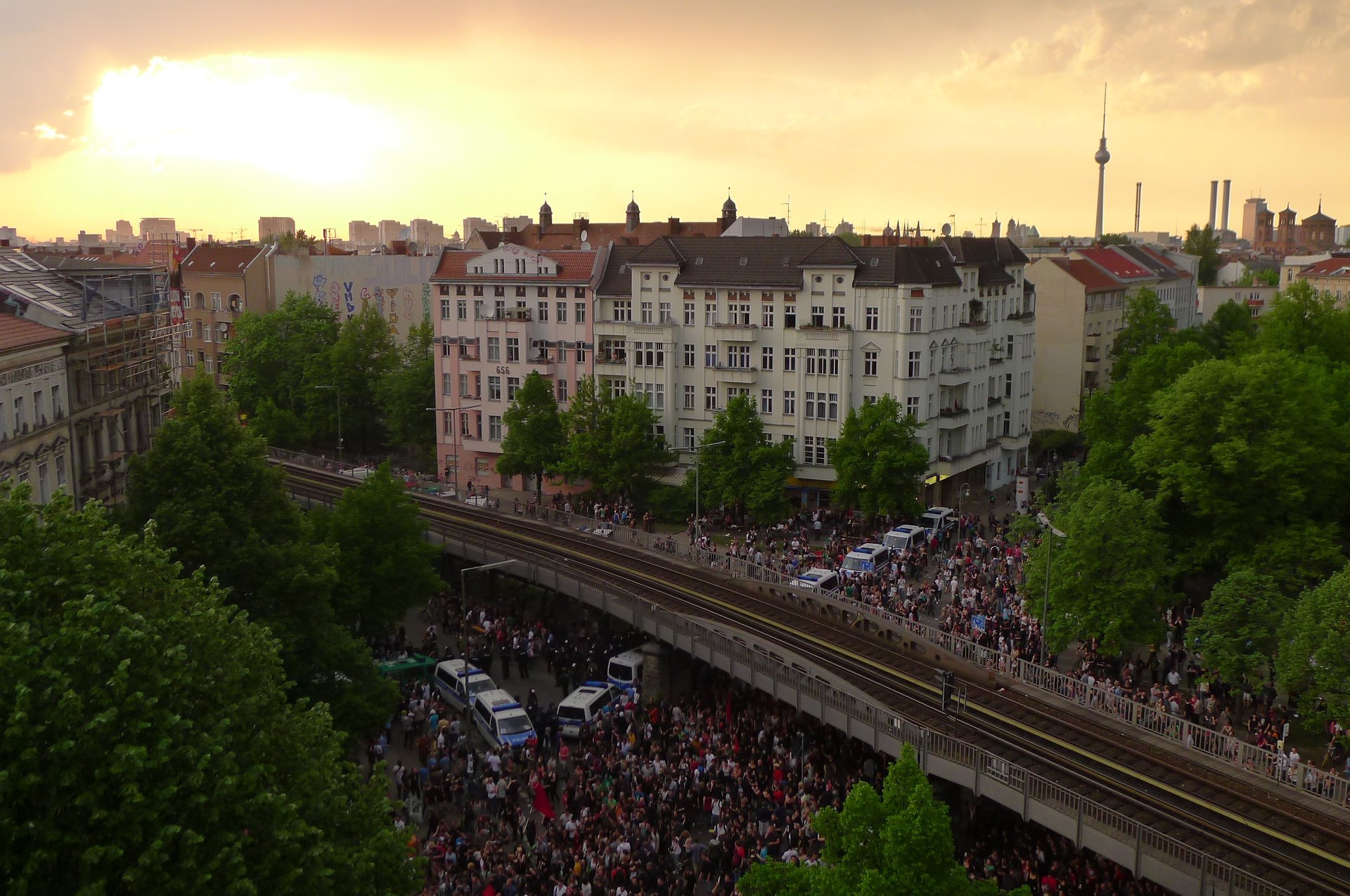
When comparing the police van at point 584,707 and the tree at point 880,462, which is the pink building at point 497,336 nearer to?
the tree at point 880,462

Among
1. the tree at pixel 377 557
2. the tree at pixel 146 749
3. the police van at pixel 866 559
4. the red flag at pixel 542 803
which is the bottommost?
the red flag at pixel 542 803

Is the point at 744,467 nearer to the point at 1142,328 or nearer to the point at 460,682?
the point at 460,682

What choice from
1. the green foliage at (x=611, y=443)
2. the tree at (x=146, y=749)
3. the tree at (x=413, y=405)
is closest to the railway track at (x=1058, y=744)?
the green foliage at (x=611, y=443)

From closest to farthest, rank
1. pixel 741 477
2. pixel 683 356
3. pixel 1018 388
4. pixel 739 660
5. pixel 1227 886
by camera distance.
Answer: pixel 1227 886, pixel 739 660, pixel 741 477, pixel 683 356, pixel 1018 388

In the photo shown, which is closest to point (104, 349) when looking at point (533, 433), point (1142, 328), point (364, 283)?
point (533, 433)

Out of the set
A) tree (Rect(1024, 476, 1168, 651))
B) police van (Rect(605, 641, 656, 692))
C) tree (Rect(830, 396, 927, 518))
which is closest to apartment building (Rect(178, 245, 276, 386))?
tree (Rect(830, 396, 927, 518))

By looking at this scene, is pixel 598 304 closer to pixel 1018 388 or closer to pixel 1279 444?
pixel 1018 388

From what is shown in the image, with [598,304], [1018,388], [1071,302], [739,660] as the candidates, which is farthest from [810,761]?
[1071,302]
